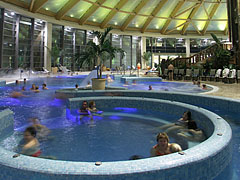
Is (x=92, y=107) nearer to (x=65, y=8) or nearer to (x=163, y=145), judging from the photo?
(x=163, y=145)

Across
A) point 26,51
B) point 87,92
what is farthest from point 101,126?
point 26,51

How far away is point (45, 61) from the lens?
21.3 meters

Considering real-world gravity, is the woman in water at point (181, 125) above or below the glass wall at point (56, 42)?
below

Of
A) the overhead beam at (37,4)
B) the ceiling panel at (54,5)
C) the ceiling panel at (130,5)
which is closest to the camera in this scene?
the overhead beam at (37,4)

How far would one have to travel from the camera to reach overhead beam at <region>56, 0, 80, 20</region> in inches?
754

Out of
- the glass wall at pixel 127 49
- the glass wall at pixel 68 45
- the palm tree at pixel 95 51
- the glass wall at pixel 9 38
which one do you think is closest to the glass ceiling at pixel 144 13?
the glass wall at pixel 9 38

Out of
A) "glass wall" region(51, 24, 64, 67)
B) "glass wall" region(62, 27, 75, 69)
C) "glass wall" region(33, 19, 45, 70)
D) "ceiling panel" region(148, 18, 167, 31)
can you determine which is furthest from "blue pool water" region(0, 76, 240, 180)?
"ceiling panel" region(148, 18, 167, 31)

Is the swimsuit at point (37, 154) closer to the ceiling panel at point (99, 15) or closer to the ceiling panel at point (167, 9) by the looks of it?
the ceiling panel at point (99, 15)

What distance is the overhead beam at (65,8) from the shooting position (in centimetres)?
1914

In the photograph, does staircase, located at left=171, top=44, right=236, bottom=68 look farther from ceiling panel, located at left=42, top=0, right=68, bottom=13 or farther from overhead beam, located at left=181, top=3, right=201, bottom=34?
ceiling panel, located at left=42, top=0, right=68, bottom=13

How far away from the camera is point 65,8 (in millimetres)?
19938

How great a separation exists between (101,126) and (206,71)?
12.1 metres

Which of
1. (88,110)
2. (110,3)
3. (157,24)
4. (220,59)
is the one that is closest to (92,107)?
(88,110)

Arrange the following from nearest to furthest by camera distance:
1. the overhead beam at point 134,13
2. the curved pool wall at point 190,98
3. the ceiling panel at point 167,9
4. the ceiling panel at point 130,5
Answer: the curved pool wall at point 190,98 → the ceiling panel at point 130,5 → the overhead beam at point 134,13 → the ceiling panel at point 167,9
